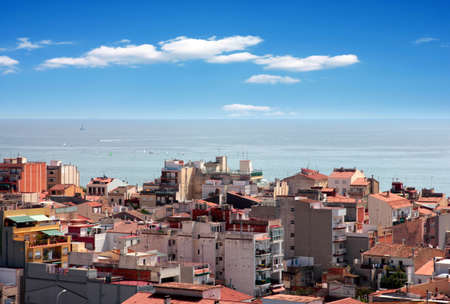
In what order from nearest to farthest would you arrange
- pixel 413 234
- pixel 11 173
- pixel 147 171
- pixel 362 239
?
pixel 362 239 < pixel 413 234 < pixel 11 173 < pixel 147 171

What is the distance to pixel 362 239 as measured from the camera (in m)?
40.8

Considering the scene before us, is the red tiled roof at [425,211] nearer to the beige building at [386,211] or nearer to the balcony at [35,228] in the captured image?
the beige building at [386,211]

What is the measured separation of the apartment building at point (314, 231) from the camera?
4072 cm

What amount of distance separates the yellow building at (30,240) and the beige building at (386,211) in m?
22.7

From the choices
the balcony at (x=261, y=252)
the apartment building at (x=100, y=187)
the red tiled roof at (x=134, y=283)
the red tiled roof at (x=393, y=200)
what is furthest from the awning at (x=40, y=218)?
the apartment building at (x=100, y=187)

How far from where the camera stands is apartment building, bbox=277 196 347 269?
40.7 meters

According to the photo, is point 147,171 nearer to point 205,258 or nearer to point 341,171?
point 341,171

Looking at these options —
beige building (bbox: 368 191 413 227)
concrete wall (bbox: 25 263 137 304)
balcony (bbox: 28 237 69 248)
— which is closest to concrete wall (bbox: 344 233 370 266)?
beige building (bbox: 368 191 413 227)

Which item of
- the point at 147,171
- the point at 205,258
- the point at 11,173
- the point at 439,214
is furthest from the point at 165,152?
the point at 205,258

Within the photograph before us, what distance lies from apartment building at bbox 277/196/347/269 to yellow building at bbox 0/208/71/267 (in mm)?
12406

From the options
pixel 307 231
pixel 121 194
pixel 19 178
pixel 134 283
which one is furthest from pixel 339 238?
pixel 19 178

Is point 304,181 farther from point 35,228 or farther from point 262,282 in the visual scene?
point 35,228

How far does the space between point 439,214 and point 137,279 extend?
85.0 feet

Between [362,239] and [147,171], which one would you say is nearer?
[362,239]
